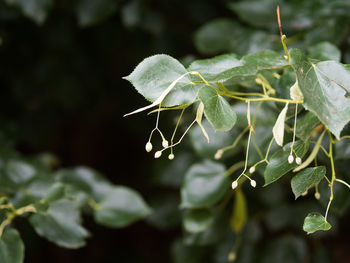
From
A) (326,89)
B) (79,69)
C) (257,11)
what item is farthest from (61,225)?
(79,69)

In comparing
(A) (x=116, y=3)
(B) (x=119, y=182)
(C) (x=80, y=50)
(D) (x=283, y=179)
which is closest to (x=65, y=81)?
(C) (x=80, y=50)

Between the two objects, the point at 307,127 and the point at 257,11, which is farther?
the point at 257,11

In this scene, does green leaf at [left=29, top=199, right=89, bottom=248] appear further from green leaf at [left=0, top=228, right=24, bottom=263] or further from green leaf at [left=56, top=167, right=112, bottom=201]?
A: green leaf at [left=56, top=167, right=112, bottom=201]

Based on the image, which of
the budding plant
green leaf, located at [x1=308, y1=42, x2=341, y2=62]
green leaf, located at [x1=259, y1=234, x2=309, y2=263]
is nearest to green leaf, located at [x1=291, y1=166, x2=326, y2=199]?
the budding plant

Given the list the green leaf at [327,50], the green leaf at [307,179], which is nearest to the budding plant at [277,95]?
the green leaf at [307,179]

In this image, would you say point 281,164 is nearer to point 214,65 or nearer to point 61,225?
point 214,65
